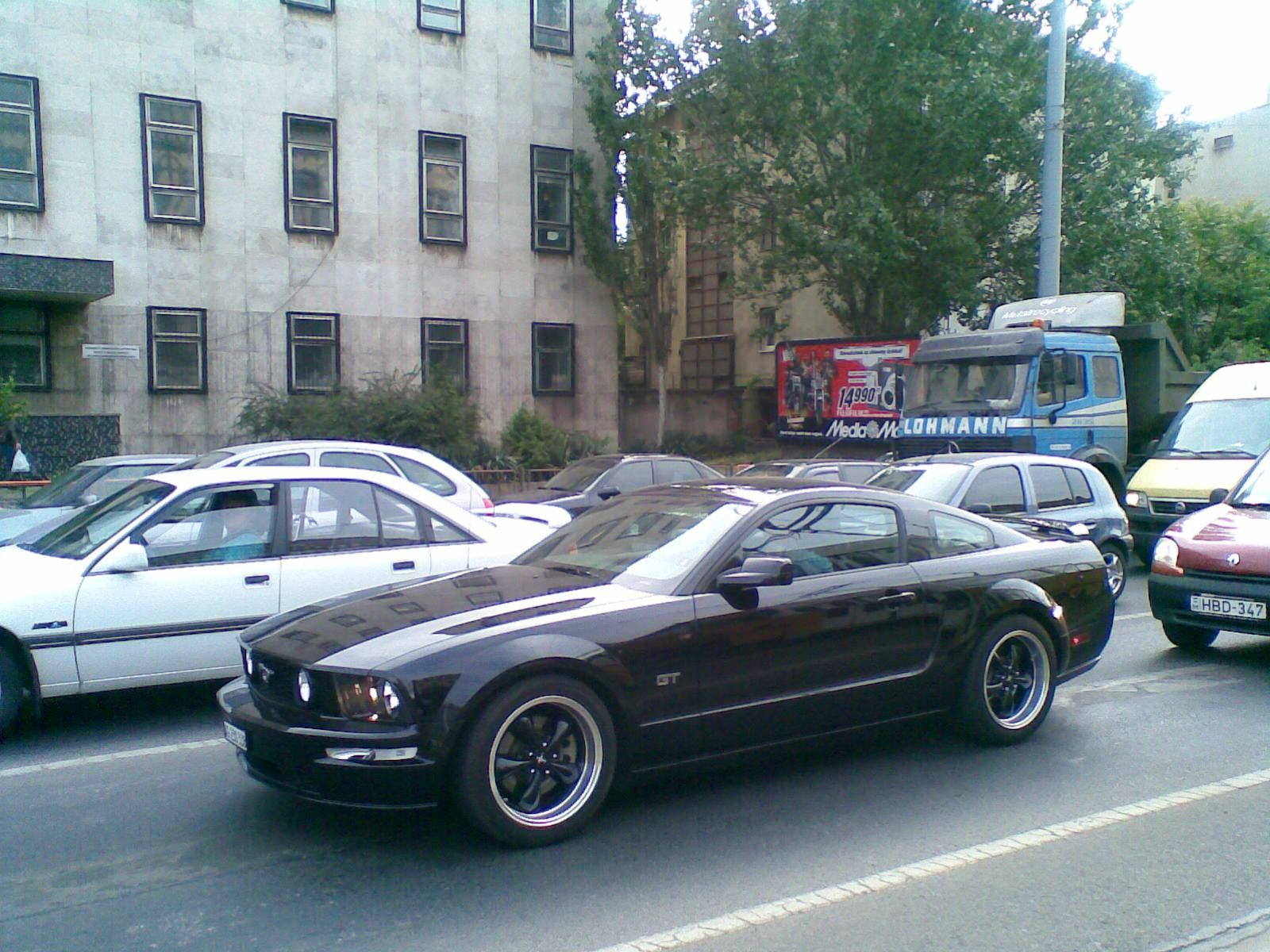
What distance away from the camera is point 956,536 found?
6.43 meters

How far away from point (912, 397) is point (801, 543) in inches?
445

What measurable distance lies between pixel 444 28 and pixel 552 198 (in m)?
4.21

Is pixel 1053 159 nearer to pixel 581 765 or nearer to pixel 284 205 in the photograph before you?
pixel 284 205

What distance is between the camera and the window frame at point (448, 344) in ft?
80.4

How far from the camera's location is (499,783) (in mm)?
4781

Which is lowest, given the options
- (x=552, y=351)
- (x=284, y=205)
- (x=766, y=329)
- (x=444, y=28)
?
(x=552, y=351)

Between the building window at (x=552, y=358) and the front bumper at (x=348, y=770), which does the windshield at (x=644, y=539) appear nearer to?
the front bumper at (x=348, y=770)

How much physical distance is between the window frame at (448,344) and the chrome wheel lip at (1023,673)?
1884 centimetres

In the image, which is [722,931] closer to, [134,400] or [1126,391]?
[1126,391]

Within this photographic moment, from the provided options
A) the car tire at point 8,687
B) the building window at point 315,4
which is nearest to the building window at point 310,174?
the building window at point 315,4

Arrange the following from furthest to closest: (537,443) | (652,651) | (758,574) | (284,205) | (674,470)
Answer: (537,443) → (284,205) → (674,470) → (758,574) → (652,651)

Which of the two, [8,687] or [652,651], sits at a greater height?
[652,651]

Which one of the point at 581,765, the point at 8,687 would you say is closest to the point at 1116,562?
the point at 581,765

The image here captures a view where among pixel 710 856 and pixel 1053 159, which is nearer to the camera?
pixel 710 856
